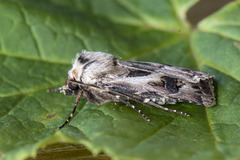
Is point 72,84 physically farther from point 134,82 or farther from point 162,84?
point 162,84

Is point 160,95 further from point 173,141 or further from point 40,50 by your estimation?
point 40,50

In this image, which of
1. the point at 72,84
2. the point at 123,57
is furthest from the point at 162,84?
the point at 123,57

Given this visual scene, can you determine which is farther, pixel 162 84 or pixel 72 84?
pixel 72 84

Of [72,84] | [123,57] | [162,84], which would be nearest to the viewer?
[162,84]

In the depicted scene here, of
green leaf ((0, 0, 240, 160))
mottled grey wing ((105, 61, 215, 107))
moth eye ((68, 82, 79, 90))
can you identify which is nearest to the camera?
green leaf ((0, 0, 240, 160))

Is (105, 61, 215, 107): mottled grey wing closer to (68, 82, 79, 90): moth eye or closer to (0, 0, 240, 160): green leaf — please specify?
(0, 0, 240, 160): green leaf

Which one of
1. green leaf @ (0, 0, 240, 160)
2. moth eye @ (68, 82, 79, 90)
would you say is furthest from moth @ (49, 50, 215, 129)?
green leaf @ (0, 0, 240, 160)

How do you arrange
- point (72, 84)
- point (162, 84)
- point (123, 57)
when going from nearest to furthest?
point (162, 84) < point (72, 84) < point (123, 57)
